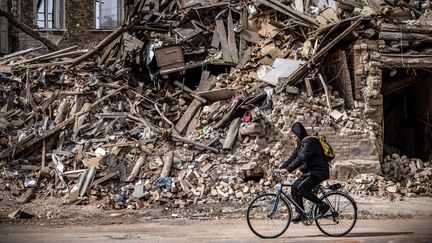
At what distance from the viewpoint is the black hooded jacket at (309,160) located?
911cm

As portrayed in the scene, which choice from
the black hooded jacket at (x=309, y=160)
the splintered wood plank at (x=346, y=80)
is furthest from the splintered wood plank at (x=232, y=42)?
the black hooded jacket at (x=309, y=160)

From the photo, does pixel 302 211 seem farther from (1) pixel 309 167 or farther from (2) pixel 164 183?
(2) pixel 164 183

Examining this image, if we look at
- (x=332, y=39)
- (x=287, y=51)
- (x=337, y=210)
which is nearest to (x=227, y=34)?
(x=287, y=51)

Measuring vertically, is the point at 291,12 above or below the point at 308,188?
above

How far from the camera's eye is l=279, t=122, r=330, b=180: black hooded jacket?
9.11 m

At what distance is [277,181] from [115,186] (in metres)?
3.57

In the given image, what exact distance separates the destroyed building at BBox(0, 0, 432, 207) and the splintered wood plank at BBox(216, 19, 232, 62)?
0.11ft

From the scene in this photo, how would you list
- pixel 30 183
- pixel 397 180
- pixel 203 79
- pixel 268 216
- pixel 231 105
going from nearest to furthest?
pixel 268 216, pixel 30 183, pixel 397 180, pixel 231 105, pixel 203 79

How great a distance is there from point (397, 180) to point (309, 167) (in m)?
6.42

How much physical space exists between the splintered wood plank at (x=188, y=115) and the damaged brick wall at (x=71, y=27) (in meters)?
7.56

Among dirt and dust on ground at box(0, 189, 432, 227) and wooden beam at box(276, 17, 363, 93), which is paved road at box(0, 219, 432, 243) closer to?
dirt and dust on ground at box(0, 189, 432, 227)

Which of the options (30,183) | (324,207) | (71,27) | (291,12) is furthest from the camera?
(71,27)

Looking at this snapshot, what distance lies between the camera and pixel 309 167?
920cm

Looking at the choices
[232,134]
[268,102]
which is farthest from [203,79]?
[232,134]
